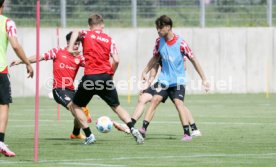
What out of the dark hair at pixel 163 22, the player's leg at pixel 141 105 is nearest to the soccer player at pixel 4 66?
the dark hair at pixel 163 22

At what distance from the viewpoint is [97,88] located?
54.5 ft

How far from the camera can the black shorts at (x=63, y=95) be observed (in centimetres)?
1845

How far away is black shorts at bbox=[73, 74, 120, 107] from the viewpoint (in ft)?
54.5

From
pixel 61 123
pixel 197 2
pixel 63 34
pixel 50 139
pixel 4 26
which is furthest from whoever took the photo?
pixel 197 2

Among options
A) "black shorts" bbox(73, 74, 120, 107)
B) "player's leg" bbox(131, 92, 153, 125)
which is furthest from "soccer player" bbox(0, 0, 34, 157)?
"player's leg" bbox(131, 92, 153, 125)

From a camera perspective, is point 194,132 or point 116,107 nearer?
point 116,107

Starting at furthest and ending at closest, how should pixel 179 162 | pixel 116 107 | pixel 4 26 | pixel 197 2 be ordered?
pixel 197 2 → pixel 116 107 → pixel 4 26 → pixel 179 162

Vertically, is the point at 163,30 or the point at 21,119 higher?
the point at 163,30

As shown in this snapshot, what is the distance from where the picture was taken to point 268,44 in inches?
1590

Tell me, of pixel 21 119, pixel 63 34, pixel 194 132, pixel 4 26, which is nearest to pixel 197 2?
pixel 63 34

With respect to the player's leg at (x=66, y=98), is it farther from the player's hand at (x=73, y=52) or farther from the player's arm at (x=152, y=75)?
the player's arm at (x=152, y=75)

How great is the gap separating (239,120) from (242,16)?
1761 centimetres

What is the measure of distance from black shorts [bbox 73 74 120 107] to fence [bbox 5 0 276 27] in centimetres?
2038

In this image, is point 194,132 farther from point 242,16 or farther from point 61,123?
point 242,16
